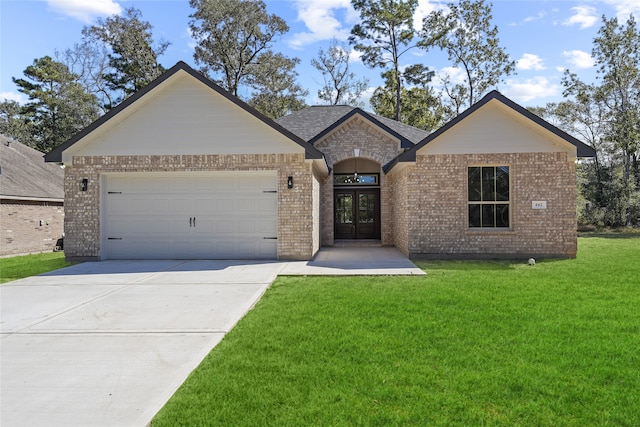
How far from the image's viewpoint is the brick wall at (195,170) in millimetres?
11273

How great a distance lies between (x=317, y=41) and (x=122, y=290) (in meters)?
30.5

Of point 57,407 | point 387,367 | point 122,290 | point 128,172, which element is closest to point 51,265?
point 128,172

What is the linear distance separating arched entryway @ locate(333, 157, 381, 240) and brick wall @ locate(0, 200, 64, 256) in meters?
12.3

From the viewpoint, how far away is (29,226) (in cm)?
1569

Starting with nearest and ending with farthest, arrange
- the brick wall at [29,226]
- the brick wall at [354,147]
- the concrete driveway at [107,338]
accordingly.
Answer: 1. the concrete driveway at [107,338]
2. the brick wall at [29,226]
3. the brick wall at [354,147]

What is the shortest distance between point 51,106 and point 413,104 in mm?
30724

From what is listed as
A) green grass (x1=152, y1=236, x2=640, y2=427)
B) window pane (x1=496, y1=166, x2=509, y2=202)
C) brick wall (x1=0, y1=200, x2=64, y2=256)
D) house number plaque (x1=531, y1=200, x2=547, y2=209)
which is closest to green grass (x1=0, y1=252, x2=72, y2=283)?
brick wall (x1=0, y1=200, x2=64, y2=256)

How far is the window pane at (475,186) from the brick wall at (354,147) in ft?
14.2

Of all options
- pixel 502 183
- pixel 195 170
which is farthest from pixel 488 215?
pixel 195 170

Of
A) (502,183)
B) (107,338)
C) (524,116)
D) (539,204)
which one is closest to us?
(107,338)

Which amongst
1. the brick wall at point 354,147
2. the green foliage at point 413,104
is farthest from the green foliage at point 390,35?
the brick wall at point 354,147

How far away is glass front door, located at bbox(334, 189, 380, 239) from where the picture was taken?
53.0ft

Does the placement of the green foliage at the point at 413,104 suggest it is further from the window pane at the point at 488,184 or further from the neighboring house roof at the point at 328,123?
the window pane at the point at 488,184

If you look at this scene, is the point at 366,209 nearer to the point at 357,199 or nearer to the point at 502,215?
the point at 357,199
